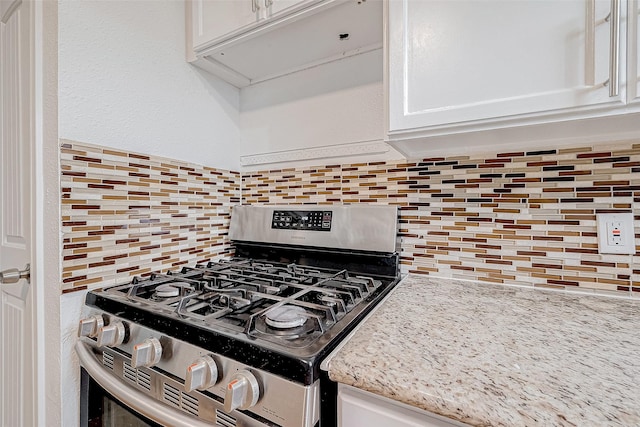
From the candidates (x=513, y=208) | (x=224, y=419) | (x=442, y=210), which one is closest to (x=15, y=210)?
(x=224, y=419)

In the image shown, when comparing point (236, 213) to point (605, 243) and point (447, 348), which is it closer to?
point (447, 348)

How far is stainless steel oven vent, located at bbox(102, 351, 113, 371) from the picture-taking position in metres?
0.79

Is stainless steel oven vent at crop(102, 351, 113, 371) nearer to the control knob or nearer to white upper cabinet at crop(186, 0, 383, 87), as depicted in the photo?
the control knob

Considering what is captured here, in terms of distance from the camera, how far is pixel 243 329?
610 mm

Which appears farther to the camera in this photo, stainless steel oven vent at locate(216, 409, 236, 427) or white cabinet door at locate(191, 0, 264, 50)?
white cabinet door at locate(191, 0, 264, 50)

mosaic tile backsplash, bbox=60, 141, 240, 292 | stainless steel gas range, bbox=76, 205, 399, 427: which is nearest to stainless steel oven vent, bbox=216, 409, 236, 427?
stainless steel gas range, bbox=76, 205, 399, 427

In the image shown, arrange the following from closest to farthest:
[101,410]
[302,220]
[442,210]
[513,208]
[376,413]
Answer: [376,413] < [101,410] < [513,208] < [442,210] < [302,220]

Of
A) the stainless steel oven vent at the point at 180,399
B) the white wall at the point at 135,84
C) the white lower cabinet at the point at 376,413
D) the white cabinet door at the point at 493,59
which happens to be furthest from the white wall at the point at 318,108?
the stainless steel oven vent at the point at 180,399

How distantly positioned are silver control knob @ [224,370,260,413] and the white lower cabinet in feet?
0.50

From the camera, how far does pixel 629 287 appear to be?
2.67 feet

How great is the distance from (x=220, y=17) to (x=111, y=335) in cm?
111

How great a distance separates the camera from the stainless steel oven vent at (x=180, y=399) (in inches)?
24.4

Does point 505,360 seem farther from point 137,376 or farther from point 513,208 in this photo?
point 137,376

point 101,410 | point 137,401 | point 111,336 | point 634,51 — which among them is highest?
point 634,51
